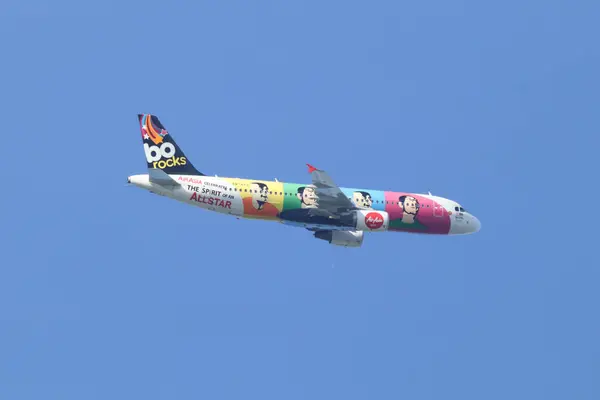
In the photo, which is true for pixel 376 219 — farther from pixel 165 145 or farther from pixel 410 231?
pixel 165 145

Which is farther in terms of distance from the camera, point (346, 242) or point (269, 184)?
point (346, 242)

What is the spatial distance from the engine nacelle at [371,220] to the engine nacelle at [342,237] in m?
4.11

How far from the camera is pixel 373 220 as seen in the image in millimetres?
92562

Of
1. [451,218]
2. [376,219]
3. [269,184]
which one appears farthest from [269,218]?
[451,218]

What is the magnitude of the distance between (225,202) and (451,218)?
19.8 meters

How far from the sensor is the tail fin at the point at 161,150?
9188cm

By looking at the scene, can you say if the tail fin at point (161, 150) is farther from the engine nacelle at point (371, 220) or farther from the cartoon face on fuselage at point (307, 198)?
the engine nacelle at point (371, 220)

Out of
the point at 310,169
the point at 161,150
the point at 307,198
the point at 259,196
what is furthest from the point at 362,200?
the point at 161,150

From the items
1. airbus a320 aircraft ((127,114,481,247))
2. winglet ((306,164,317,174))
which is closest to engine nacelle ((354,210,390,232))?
airbus a320 aircraft ((127,114,481,247))

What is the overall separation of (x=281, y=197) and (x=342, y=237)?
8.59m

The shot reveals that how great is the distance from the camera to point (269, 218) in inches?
3590

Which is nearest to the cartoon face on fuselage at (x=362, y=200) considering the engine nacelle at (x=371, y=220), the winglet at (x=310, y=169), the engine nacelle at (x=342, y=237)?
the engine nacelle at (x=371, y=220)

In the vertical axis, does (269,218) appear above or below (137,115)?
below

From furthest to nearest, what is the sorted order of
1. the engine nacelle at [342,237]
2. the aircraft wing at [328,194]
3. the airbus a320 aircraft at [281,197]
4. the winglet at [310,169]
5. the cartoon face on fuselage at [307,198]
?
1. the engine nacelle at [342,237]
2. the cartoon face on fuselage at [307,198]
3. the airbus a320 aircraft at [281,197]
4. the aircraft wing at [328,194]
5. the winglet at [310,169]
